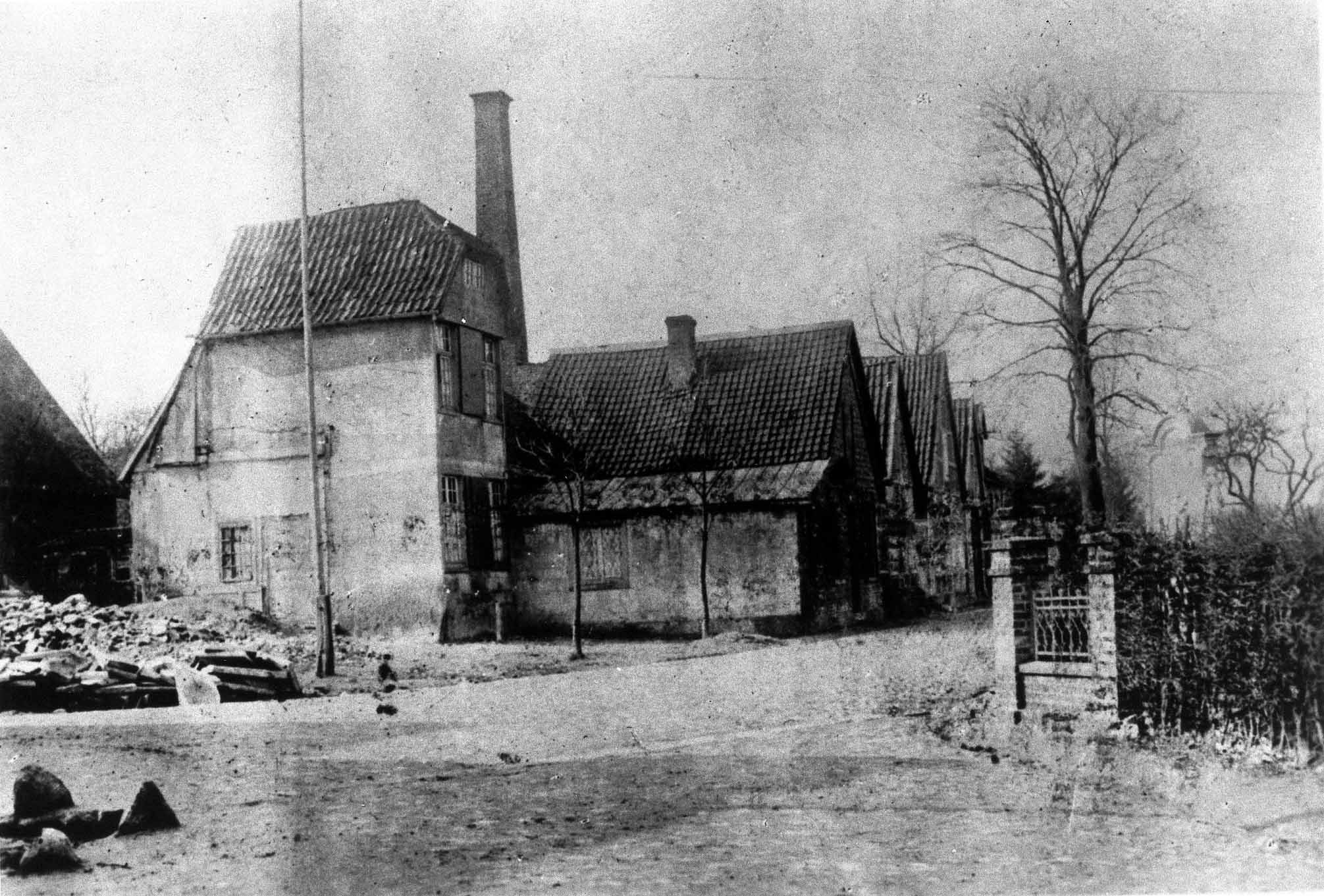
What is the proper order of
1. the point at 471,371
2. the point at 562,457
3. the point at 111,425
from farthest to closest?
the point at 562,457, the point at 471,371, the point at 111,425

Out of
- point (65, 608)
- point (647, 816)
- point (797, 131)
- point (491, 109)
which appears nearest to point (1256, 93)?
point (797, 131)

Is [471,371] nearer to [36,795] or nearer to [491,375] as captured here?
[491,375]

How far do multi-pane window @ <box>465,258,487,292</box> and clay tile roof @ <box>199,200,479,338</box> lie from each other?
259mm

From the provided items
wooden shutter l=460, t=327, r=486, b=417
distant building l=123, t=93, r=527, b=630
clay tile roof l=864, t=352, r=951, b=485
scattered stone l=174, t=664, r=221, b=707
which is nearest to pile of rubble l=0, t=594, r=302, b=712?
scattered stone l=174, t=664, r=221, b=707

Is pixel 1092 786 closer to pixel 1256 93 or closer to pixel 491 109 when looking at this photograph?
pixel 1256 93

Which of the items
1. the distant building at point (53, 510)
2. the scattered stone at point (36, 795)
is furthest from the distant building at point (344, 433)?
the scattered stone at point (36, 795)

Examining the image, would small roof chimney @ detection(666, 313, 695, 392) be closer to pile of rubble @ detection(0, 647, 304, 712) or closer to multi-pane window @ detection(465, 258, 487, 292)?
multi-pane window @ detection(465, 258, 487, 292)

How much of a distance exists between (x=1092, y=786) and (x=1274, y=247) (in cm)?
480

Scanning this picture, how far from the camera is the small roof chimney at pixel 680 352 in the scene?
13102 millimetres

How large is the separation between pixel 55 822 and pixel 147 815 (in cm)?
51

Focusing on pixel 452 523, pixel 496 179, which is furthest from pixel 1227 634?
pixel 452 523

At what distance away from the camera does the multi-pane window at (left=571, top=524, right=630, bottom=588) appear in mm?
20406

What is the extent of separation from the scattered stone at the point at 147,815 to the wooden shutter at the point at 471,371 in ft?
36.7

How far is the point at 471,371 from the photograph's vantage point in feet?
59.6
